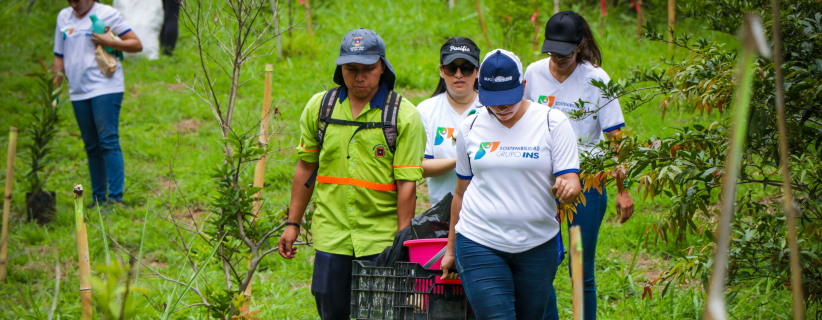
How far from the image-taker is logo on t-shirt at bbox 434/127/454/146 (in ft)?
11.7

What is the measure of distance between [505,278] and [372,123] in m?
1.03

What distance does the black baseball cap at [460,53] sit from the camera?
346cm

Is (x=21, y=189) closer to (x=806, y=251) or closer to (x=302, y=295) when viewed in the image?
(x=302, y=295)

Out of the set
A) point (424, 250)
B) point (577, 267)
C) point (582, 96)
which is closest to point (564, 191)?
point (424, 250)

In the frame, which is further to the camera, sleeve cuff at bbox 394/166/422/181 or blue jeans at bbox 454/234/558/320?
sleeve cuff at bbox 394/166/422/181

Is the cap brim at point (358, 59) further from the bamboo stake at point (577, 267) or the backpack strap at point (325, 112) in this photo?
the bamboo stake at point (577, 267)

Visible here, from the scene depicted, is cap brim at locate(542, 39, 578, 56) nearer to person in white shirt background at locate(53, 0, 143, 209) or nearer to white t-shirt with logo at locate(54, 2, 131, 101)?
person in white shirt background at locate(53, 0, 143, 209)

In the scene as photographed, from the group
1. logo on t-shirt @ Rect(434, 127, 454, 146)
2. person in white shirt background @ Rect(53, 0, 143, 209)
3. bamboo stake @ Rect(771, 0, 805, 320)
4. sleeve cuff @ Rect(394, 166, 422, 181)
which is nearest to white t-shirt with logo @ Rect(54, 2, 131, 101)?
person in white shirt background @ Rect(53, 0, 143, 209)

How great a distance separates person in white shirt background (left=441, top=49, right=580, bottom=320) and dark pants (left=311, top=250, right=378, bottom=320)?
28.5 inches

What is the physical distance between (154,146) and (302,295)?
4153 millimetres

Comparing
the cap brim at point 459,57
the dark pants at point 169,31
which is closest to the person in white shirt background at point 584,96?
the cap brim at point 459,57

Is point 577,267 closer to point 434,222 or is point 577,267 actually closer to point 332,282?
point 434,222

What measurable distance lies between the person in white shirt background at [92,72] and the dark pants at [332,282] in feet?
11.5

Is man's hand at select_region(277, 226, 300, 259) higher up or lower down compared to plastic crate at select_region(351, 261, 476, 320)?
higher up
